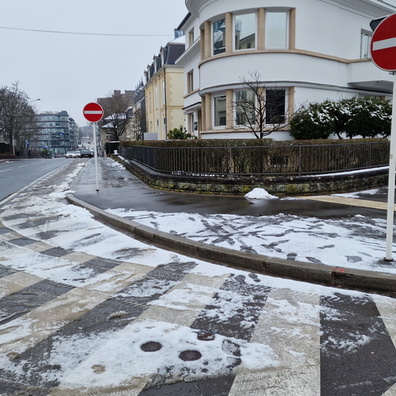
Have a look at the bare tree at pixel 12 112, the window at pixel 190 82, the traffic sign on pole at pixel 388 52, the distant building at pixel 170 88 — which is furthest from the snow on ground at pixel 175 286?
the bare tree at pixel 12 112

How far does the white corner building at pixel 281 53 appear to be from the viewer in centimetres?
1617

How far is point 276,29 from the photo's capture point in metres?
16.4

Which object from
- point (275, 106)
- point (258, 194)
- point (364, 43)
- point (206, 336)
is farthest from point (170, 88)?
point (206, 336)

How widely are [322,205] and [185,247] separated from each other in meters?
4.23

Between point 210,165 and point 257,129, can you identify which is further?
point 257,129

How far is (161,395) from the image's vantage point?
2.54 m

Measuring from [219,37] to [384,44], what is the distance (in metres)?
14.1

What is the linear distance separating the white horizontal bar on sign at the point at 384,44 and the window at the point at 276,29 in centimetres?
1259

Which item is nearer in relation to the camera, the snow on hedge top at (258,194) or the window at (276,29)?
the snow on hedge top at (258,194)

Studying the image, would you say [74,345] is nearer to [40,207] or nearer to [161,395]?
[161,395]

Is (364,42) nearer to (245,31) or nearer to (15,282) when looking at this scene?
(245,31)

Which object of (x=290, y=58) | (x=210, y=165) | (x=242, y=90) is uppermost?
(x=290, y=58)

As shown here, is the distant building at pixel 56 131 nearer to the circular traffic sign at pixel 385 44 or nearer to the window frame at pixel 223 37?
the window frame at pixel 223 37

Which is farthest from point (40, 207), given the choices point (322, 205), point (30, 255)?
point (322, 205)
